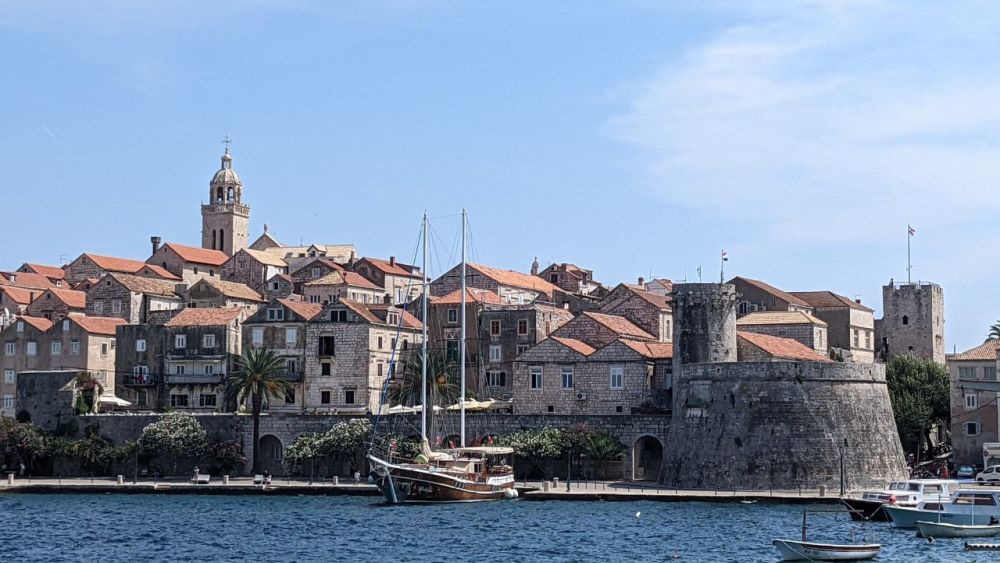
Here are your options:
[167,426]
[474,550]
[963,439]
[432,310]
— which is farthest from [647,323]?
[474,550]

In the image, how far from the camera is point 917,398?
90562 mm

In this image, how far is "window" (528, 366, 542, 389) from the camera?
275 feet

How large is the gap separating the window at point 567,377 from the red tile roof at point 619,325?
4.76 meters

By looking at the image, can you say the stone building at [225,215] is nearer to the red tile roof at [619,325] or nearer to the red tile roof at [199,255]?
Answer: the red tile roof at [199,255]

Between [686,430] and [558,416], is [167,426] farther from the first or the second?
[686,430]

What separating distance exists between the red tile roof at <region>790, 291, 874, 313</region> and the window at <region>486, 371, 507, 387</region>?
2851 cm

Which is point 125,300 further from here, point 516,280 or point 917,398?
point 917,398

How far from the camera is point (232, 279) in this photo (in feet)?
413

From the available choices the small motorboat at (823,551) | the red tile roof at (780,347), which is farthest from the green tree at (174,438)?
the small motorboat at (823,551)

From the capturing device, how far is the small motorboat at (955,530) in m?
57.9

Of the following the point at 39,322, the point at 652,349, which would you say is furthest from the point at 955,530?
the point at 39,322

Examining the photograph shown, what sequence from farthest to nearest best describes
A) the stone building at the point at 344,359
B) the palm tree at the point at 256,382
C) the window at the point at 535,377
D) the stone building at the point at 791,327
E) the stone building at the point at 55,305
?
the stone building at the point at 55,305, the stone building at the point at 791,327, the stone building at the point at 344,359, the palm tree at the point at 256,382, the window at the point at 535,377

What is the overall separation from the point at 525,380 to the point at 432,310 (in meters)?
12.4

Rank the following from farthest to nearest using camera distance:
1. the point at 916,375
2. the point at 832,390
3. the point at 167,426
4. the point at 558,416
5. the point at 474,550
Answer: the point at 916,375
the point at 167,426
the point at 558,416
the point at 832,390
the point at 474,550
